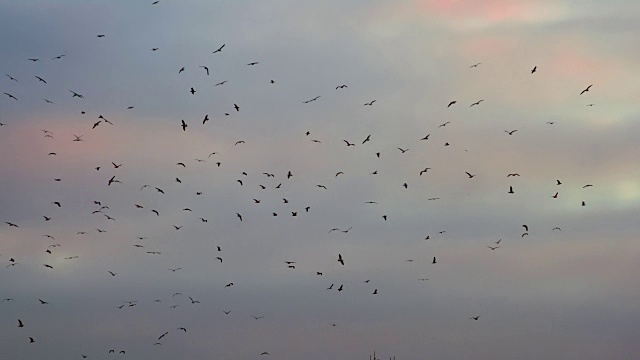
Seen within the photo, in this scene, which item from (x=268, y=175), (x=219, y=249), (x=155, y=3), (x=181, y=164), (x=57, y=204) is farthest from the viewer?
(x=219, y=249)

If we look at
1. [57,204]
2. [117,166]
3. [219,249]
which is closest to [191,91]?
[117,166]

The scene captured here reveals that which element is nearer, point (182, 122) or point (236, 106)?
point (182, 122)

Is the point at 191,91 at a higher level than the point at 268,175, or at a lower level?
higher

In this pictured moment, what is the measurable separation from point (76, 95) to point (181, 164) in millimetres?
25778

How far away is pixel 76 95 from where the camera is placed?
72250 millimetres

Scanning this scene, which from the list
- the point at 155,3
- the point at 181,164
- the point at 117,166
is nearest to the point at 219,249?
the point at 181,164

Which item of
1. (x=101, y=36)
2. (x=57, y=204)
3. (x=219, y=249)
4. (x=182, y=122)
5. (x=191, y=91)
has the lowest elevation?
(x=219, y=249)

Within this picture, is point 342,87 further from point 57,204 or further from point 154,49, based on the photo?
point 57,204

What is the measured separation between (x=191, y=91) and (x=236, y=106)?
30.8ft

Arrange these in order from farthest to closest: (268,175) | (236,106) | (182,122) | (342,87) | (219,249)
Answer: (219,249)
(268,175)
(342,87)
(236,106)
(182,122)

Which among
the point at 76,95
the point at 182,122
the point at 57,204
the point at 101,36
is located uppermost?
the point at 101,36

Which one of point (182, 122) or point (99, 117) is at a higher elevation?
point (99, 117)

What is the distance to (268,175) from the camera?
273 feet

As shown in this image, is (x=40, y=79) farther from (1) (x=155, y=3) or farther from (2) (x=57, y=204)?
(2) (x=57, y=204)
